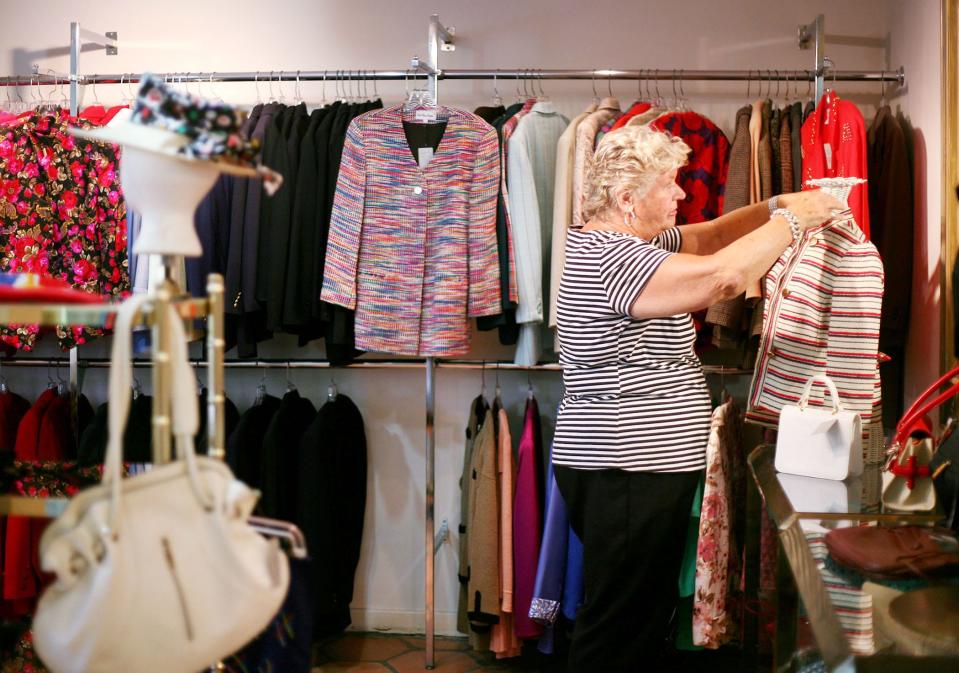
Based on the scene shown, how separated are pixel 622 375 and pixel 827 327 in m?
0.55

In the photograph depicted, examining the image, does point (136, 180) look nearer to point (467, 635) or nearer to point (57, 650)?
point (57, 650)

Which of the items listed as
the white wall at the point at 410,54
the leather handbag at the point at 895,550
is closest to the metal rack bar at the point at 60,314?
the leather handbag at the point at 895,550

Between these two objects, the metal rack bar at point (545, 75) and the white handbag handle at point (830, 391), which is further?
the metal rack bar at point (545, 75)

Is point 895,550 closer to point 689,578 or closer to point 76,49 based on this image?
point 689,578

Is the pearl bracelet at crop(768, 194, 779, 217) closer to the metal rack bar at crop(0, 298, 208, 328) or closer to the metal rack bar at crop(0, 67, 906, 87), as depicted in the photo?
the metal rack bar at crop(0, 67, 906, 87)

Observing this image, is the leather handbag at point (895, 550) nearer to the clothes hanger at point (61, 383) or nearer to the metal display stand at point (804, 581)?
the metal display stand at point (804, 581)

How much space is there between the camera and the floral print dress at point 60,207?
3.19m

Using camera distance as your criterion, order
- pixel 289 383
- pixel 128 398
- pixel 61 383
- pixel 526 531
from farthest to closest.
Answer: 1. pixel 61 383
2. pixel 289 383
3. pixel 526 531
4. pixel 128 398

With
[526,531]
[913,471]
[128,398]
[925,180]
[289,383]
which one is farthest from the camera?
[289,383]

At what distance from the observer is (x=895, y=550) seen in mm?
1377

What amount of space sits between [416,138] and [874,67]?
1.68 m

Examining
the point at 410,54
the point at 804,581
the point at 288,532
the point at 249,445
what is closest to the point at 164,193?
the point at 288,532

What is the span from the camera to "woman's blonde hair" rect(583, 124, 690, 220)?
2.35m

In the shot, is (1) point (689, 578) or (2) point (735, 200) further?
(2) point (735, 200)
